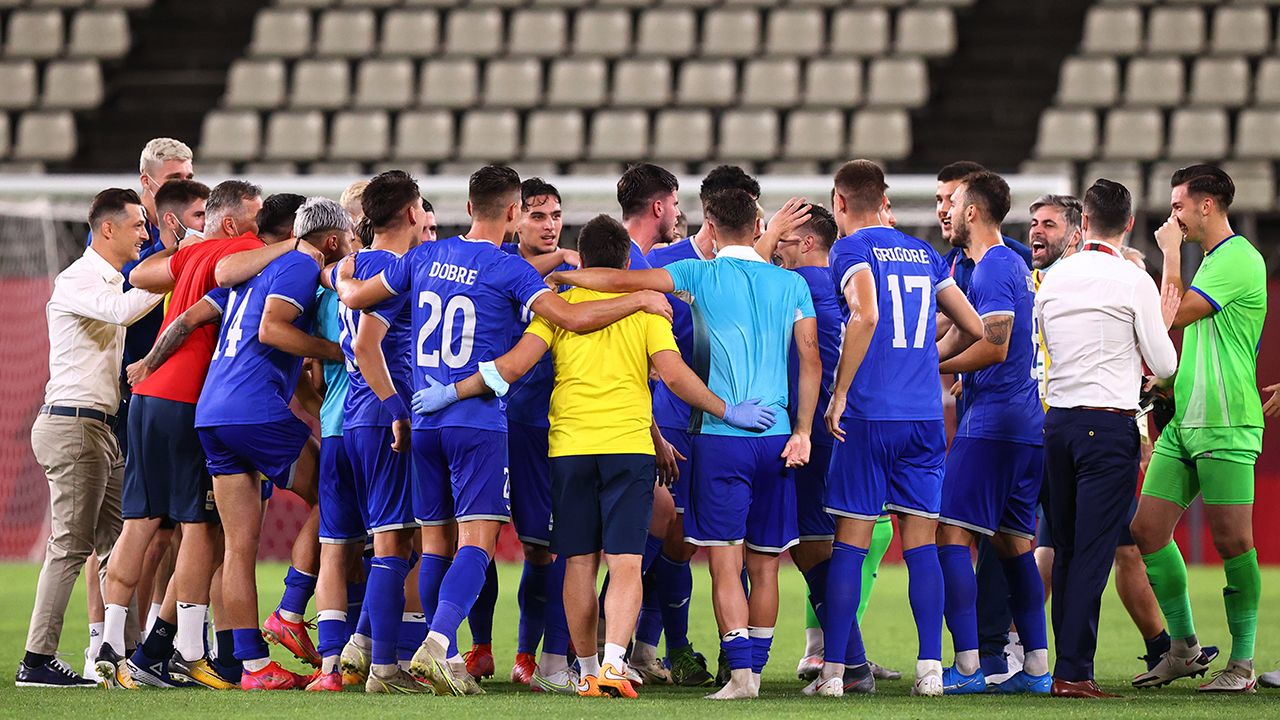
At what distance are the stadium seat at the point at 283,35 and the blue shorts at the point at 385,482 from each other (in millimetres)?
13853

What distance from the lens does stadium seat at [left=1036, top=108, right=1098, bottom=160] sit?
678 inches

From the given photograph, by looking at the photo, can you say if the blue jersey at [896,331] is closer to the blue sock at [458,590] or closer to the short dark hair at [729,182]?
the short dark hair at [729,182]

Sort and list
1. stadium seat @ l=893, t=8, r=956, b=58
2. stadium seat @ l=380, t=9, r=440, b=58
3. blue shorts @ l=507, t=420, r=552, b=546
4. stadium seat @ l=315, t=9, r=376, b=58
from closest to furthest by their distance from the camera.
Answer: blue shorts @ l=507, t=420, r=552, b=546
stadium seat @ l=893, t=8, r=956, b=58
stadium seat @ l=380, t=9, r=440, b=58
stadium seat @ l=315, t=9, r=376, b=58

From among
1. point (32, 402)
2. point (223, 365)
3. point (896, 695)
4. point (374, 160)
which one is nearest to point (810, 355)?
point (896, 695)

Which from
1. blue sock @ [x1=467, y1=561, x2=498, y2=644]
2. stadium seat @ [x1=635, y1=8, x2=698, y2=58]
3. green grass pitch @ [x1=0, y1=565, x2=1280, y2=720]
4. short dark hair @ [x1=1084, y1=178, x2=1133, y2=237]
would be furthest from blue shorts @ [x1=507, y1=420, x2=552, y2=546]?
stadium seat @ [x1=635, y1=8, x2=698, y2=58]

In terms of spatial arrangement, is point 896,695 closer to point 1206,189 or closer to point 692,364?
point 692,364

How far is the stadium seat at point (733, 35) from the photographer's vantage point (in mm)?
18844

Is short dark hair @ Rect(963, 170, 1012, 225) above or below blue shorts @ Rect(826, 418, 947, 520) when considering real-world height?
above

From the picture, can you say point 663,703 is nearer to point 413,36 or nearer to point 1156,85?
point 1156,85

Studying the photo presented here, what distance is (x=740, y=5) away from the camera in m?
19.2

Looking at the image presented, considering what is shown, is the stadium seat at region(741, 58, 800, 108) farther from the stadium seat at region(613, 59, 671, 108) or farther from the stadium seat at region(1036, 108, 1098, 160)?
the stadium seat at region(1036, 108, 1098, 160)

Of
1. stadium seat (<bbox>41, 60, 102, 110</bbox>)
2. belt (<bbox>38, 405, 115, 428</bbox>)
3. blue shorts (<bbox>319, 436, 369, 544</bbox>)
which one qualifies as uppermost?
stadium seat (<bbox>41, 60, 102, 110</bbox>)

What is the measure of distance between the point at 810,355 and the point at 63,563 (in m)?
3.61

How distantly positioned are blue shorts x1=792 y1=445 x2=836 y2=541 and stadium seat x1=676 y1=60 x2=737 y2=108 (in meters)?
11.5
